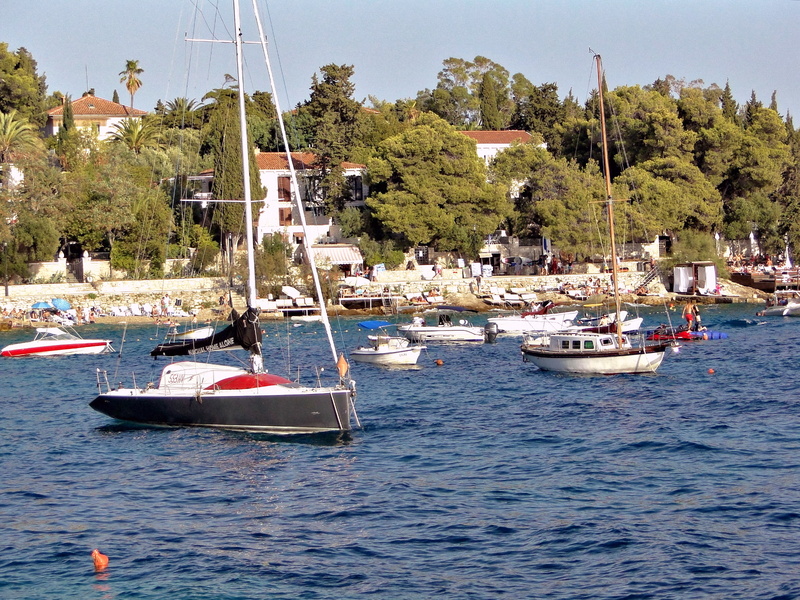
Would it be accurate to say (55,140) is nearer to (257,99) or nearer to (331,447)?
(257,99)

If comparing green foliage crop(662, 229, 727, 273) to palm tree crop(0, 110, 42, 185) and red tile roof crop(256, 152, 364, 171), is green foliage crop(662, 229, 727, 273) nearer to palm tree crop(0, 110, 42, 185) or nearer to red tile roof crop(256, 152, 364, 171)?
red tile roof crop(256, 152, 364, 171)

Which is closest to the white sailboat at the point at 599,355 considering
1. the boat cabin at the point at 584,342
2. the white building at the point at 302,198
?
the boat cabin at the point at 584,342

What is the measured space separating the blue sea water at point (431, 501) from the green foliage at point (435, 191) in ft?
146

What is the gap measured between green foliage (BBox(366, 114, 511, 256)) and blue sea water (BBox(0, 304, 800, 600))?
146 feet

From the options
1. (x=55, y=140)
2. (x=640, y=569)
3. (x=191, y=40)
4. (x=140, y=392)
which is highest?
(x=55, y=140)

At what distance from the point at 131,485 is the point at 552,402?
1592 cm

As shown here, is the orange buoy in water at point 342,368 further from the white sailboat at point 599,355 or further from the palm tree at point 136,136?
the palm tree at point 136,136

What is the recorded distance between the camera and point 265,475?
23.6 metres

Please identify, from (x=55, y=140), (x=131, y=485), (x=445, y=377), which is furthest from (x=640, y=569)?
(x=55, y=140)

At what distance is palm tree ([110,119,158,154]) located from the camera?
287 feet

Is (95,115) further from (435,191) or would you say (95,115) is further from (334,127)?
(435,191)

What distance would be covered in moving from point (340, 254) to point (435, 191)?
929cm

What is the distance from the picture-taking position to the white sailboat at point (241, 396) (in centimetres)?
2673

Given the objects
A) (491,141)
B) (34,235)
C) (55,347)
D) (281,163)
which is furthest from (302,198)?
(55,347)
